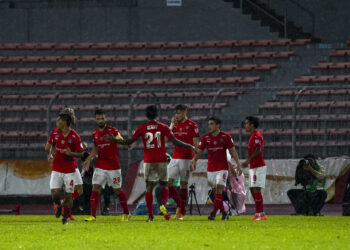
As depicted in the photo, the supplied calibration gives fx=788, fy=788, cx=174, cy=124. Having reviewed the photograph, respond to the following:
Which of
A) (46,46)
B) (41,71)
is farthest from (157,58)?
(46,46)

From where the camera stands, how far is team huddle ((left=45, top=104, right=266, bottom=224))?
13.3 meters

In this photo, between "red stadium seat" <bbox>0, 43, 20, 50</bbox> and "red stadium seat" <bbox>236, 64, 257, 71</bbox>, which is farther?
"red stadium seat" <bbox>0, 43, 20, 50</bbox>

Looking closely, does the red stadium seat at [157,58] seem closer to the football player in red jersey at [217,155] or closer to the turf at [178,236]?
the football player in red jersey at [217,155]

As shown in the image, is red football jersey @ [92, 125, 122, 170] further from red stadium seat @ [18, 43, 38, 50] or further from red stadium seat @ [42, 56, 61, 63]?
red stadium seat @ [18, 43, 38, 50]

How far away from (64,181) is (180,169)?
9.66ft

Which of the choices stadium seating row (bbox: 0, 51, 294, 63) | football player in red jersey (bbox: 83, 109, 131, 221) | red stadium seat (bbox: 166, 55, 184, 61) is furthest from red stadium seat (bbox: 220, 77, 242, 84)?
football player in red jersey (bbox: 83, 109, 131, 221)

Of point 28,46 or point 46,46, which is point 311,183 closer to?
point 46,46

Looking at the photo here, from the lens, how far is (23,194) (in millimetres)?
21641

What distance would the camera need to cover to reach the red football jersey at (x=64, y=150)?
43.5 feet

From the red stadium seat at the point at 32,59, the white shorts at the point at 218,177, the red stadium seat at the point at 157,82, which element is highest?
the red stadium seat at the point at 32,59

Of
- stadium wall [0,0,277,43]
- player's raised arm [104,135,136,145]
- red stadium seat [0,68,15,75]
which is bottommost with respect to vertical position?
player's raised arm [104,135,136,145]

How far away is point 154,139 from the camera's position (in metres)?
14.2

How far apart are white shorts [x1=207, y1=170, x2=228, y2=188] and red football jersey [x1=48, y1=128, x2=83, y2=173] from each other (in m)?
2.85

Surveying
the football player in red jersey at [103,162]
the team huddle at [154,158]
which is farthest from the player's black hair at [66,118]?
the football player in red jersey at [103,162]
